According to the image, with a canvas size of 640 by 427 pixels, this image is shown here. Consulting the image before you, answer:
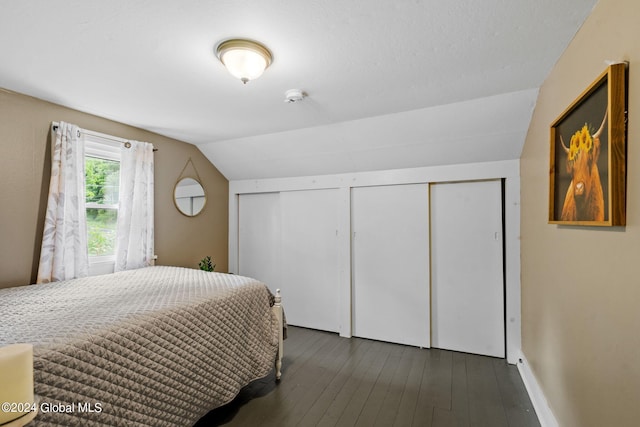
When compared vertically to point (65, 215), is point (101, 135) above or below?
above

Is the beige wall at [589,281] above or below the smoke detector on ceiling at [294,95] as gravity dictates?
below

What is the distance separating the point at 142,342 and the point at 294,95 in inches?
71.9

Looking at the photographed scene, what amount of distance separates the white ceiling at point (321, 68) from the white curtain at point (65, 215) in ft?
1.21

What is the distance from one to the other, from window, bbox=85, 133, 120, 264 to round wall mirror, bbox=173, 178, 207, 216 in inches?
25.2

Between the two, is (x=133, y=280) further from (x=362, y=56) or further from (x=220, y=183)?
(x=362, y=56)

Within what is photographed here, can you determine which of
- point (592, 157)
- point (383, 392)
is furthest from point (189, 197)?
point (592, 157)

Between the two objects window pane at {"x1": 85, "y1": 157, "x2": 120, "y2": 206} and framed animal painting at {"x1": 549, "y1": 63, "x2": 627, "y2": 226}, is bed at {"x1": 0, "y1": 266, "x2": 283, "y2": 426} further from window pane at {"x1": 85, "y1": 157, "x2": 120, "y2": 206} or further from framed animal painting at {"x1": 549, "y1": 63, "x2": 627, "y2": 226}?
framed animal painting at {"x1": 549, "y1": 63, "x2": 627, "y2": 226}

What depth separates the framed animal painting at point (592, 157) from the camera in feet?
3.48

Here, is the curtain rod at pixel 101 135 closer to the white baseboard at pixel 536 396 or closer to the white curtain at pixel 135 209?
the white curtain at pixel 135 209

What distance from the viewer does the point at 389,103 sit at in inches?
96.8

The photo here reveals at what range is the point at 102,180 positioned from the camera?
284 centimetres

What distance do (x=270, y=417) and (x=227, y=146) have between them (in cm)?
282

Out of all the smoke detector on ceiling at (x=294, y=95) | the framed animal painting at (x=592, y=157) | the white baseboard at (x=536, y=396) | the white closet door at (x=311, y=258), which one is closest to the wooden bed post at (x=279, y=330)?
the white closet door at (x=311, y=258)

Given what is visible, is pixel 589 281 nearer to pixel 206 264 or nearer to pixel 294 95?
pixel 294 95
